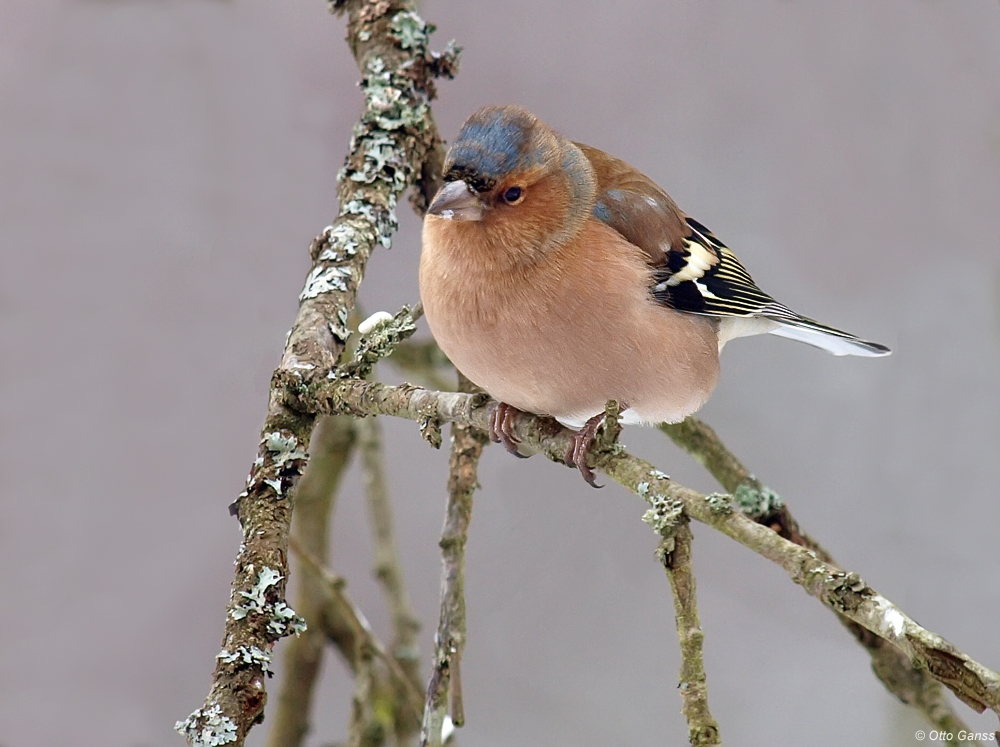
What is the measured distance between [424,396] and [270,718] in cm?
152

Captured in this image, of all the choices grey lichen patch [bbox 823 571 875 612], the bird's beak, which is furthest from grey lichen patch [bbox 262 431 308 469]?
grey lichen patch [bbox 823 571 875 612]

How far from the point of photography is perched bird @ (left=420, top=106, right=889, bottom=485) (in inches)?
86.4

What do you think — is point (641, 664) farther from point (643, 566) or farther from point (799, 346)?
point (799, 346)

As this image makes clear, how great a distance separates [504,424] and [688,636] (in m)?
0.88

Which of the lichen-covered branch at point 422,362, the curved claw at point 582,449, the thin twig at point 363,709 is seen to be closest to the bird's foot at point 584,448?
the curved claw at point 582,449

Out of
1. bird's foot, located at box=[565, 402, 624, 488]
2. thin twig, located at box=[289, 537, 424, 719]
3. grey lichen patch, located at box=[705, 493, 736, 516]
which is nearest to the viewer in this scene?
grey lichen patch, located at box=[705, 493, 736, 516]

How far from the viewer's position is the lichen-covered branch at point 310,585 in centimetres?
290

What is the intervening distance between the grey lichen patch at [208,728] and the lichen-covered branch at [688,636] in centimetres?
68

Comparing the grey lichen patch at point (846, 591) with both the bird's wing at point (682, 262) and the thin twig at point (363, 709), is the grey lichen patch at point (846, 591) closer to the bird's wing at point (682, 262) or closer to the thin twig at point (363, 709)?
the bird's wing at point (682, 262)

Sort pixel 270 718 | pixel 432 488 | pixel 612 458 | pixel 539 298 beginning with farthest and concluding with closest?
pixel 432 488 → pixel 270 718 → pixel 539 298 → pixel 612 458

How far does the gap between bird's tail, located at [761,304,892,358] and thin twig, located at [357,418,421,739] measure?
124 cm

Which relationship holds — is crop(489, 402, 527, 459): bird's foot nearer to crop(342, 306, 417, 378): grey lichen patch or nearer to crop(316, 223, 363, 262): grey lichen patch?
crop(342, 306, 417, 378): grey lichen patch

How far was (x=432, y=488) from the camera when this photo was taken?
12.3ft

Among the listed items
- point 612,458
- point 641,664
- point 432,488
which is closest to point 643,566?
point 641,664
